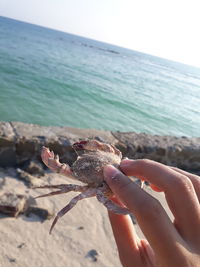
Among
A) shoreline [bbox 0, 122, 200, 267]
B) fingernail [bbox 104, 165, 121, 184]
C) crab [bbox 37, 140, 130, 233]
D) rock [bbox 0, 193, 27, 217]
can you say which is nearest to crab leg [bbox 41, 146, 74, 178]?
crab [bbox 37, 140, 130, 233]

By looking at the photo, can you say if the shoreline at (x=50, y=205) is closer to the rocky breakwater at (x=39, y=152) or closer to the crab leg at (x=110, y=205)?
the rocky breakwater at (x=39, y=152)

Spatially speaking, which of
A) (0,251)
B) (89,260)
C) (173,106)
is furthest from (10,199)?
(173,106)

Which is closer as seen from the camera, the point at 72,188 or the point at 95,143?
the point at 72,188

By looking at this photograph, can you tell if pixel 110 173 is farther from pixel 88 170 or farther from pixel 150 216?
pixel 88 170

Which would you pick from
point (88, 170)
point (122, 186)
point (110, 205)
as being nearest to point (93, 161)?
point (88, 170)

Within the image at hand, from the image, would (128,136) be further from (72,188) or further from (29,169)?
(72,188)

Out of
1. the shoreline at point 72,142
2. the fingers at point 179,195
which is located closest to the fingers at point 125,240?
the fingers at point 179,195
